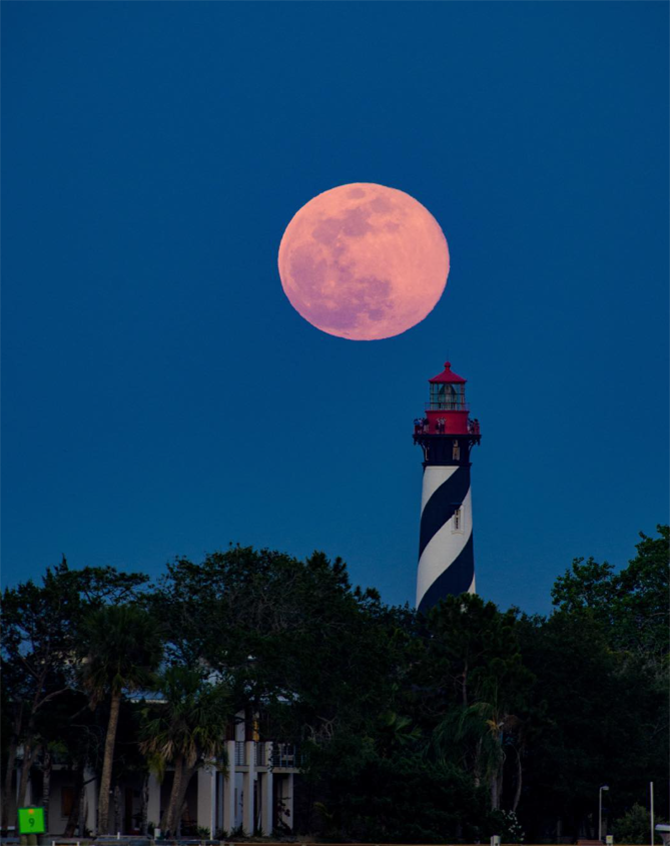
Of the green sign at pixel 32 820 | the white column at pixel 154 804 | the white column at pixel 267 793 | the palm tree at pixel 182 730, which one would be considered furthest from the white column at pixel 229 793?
the green sign at pixel 32 820

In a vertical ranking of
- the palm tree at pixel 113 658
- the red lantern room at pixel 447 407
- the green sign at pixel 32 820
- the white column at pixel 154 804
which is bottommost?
the green sign at pixel 32 820

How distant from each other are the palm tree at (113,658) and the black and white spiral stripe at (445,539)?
31.7 m

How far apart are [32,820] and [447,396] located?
173 feet

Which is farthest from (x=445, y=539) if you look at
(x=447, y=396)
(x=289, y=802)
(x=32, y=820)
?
(x=32, y=820)

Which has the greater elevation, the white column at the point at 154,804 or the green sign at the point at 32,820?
the white column at the point at 154,804

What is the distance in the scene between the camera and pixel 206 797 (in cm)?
7319

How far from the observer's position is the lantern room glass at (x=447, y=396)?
329 ft

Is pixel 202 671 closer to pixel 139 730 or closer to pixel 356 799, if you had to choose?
pixel 139 730

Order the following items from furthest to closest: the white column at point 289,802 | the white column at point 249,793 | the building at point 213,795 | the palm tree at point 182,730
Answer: the white column at point 289,802 < the white column at point 249,793 < the building at point 213,795 < the palm tree at point 182,730

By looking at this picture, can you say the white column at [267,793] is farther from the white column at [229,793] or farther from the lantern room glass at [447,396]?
the lantern room glass at [447,396]

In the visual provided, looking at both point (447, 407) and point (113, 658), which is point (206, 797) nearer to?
point (113, 658)

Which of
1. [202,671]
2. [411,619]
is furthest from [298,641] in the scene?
[411,619]

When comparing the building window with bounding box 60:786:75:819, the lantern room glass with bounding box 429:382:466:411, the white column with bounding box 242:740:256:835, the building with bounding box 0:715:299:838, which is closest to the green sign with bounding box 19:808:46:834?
the building with bounding box 0:715:299:838

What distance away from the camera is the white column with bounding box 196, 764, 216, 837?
72.5m
